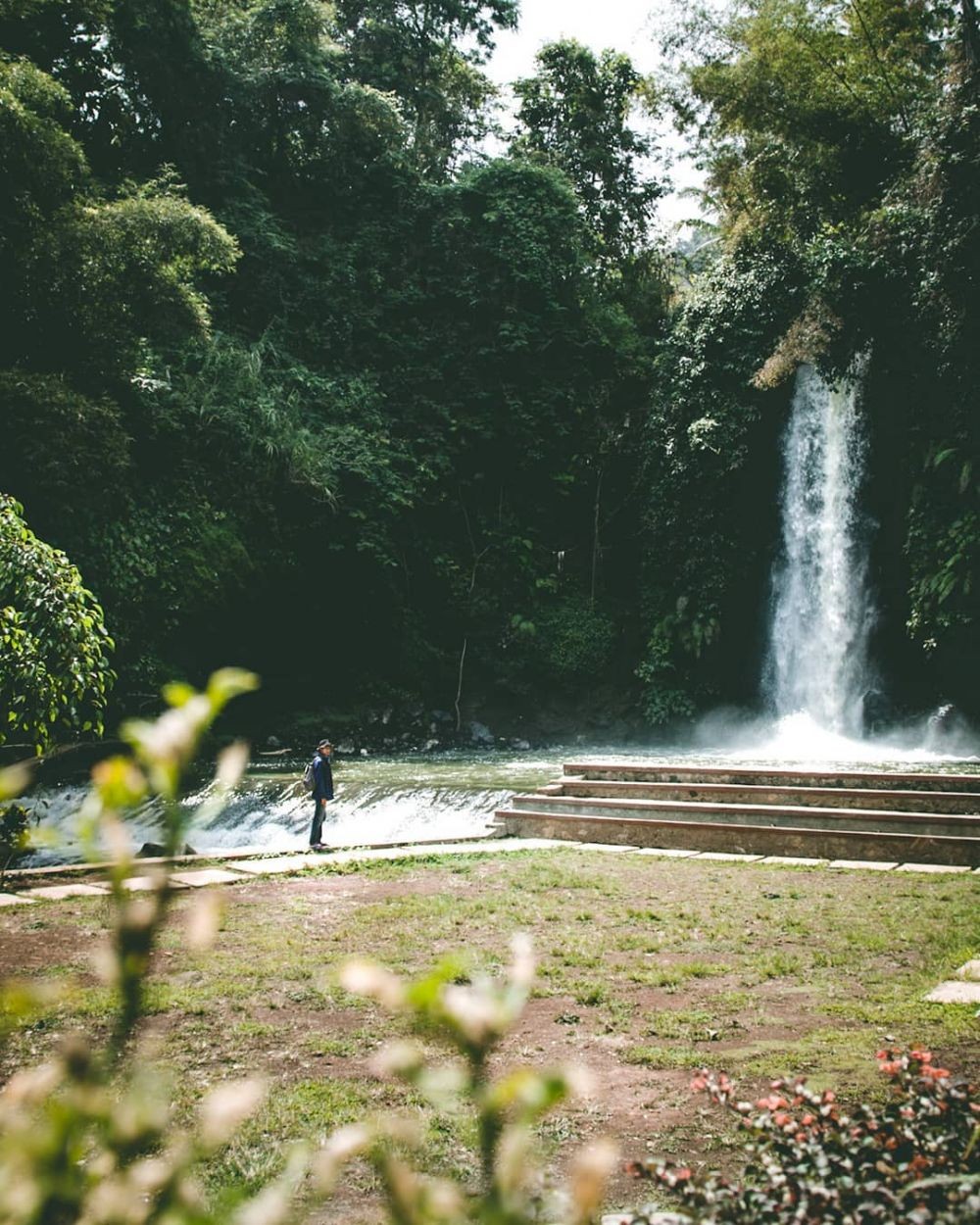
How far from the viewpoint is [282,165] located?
83.0ft

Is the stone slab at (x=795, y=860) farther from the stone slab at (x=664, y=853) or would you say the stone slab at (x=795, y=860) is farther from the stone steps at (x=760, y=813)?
the stone slab at (x=664, y=853)

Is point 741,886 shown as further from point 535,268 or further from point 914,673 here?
point 535,268

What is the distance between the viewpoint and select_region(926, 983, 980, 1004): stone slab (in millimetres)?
4594

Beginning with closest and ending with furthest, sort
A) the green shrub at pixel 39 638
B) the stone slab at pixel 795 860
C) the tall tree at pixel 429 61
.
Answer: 1. the green shrub at pixel 39 638
2. the stone slab at pixel 795 860
3. the tall tree at pixel 429 61

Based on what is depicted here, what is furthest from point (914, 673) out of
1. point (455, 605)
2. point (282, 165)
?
point (282, 165)

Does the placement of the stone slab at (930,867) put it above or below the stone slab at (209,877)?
above

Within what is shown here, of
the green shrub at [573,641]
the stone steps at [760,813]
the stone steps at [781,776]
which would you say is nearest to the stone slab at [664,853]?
the stone steps at [760,813]

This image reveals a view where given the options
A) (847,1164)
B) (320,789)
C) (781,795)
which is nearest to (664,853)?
(781,795)

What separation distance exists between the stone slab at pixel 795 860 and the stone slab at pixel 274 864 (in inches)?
166

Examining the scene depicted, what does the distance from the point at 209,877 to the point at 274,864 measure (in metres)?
0.88

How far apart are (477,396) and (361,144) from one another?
707cm

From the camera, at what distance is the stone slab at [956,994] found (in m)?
4.59

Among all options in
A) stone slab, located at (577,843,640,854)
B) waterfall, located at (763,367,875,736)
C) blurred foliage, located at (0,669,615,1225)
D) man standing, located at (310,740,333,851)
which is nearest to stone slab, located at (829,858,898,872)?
stone slab, located at (577,843,640,854)

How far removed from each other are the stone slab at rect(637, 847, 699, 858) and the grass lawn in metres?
0.94
